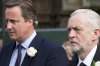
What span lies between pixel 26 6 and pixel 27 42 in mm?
351

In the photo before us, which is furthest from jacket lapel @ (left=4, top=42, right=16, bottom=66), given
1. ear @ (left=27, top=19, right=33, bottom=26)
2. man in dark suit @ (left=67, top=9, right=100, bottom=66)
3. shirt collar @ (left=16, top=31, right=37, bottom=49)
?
man in dark suit @ (left=67, top=9, right=100, bottom=66)

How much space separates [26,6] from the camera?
480 centimetres

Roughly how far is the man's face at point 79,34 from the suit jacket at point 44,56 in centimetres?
34

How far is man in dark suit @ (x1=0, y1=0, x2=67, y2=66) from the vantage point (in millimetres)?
4723

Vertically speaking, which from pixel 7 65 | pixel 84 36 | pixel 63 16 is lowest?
pixel 63 16

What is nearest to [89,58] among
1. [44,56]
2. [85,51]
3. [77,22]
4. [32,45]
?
[85,51]

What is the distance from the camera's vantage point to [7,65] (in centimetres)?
484

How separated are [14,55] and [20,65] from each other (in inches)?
7.3

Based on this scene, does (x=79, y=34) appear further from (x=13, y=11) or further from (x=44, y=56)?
(x=13, y=11)

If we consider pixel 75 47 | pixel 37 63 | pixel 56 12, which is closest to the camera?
pixel 75 47

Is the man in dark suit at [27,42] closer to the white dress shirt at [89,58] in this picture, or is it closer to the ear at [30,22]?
the ear at [30,22]

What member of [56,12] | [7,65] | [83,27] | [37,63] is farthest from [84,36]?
[56,12]

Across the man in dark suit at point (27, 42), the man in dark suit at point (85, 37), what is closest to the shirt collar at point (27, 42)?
the man in dark suit at point (27, 42)

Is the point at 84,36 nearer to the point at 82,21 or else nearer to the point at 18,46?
the point at 82,21
